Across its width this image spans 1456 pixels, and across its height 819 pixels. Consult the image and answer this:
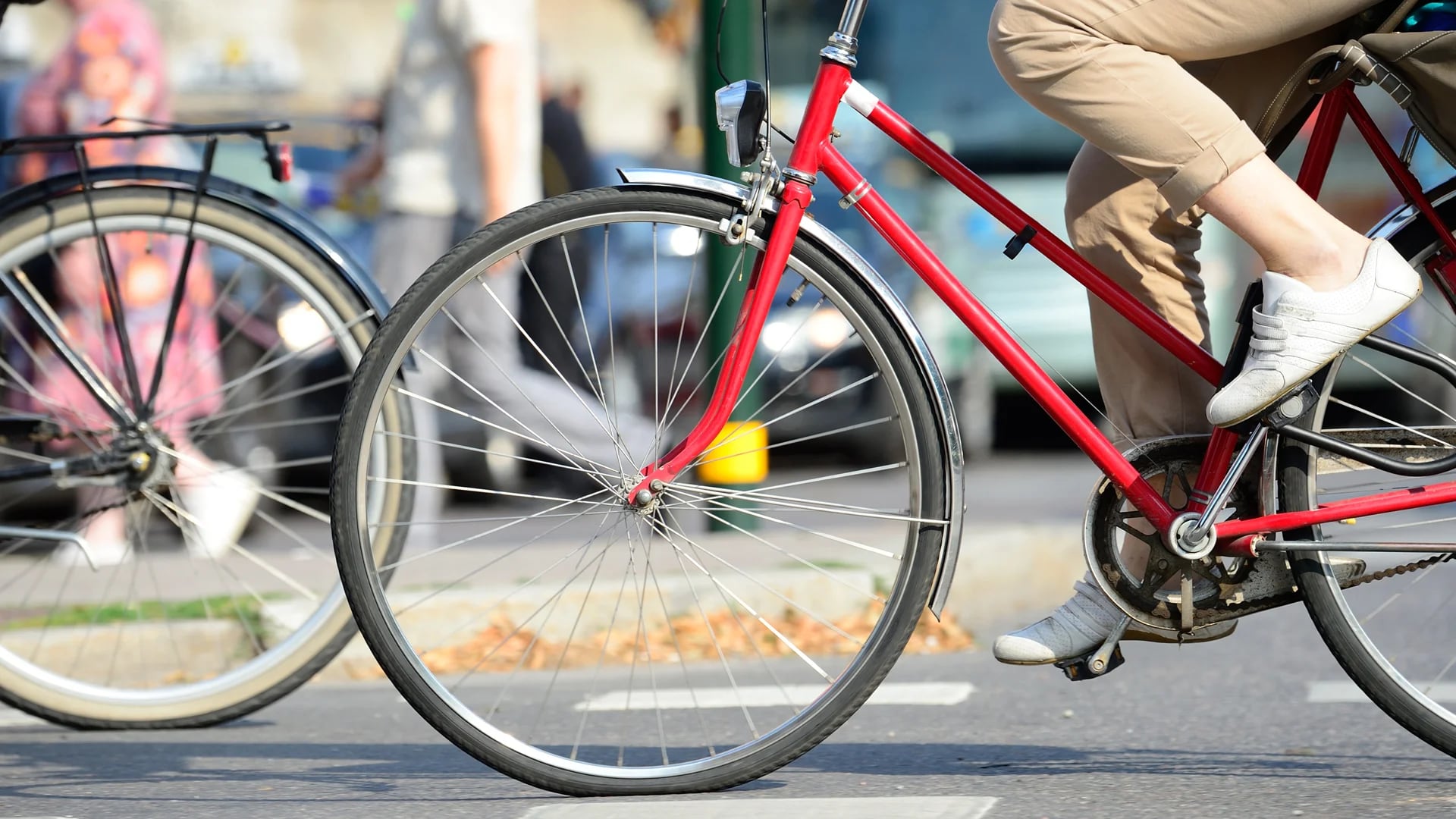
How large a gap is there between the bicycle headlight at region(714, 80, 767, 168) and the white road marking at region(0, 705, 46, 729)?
2.08 m

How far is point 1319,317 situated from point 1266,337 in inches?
3.3

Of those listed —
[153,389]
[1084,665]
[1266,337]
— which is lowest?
[1084,665]

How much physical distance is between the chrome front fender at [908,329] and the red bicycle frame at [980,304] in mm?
75

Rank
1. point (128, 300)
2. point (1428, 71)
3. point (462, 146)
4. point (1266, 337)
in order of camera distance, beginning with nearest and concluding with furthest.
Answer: point (1428, 71) < point (1266, 337) < point (128, 300) < point (462, 146)

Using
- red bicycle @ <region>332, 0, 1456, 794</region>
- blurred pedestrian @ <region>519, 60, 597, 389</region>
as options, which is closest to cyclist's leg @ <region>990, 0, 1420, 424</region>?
red bicycle @ <region>332, 0, 1456, 794</region>

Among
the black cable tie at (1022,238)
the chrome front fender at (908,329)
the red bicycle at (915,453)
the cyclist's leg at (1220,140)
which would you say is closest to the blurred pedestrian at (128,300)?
the red bicycle at (915,453)

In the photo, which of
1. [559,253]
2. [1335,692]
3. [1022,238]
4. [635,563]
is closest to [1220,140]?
[1022,238]

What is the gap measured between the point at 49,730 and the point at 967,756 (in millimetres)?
1915

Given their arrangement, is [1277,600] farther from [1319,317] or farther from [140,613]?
[140,613]

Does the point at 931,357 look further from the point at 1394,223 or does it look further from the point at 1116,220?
the point at 1394,223

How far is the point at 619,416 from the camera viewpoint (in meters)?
3.21

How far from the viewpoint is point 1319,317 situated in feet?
8.87

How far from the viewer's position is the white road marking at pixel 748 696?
394 centimetres

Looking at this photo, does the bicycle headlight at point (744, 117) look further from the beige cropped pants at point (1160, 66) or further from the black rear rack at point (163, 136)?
the black rear rack at point (163, 136)
